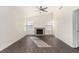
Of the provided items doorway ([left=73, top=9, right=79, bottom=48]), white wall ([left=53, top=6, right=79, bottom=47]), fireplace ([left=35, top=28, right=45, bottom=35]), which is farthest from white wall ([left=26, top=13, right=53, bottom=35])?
doorway ([left=73, top=9, right=79, bottom=48])

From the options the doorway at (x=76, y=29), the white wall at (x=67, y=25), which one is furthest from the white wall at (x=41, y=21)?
the doorway at (x=76, y=29)

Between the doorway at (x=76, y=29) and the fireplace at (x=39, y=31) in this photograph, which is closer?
the doorway at (x=76, y=29)

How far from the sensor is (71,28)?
5.43 meters

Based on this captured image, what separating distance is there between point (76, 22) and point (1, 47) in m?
3.68

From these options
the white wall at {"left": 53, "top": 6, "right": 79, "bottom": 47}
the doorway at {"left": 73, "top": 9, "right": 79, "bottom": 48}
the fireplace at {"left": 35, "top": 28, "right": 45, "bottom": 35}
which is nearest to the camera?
the doorway at {"left": 73, "top": 9, "right": 79, "bottom": 48}

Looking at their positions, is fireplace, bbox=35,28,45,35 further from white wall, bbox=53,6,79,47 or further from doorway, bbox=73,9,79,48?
doorway, bbox=73,9,79,48

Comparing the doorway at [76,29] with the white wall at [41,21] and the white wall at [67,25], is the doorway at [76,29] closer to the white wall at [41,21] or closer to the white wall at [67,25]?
the white wall at [67,25]

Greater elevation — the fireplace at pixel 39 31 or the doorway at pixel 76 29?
the doorway at pixel 76 29

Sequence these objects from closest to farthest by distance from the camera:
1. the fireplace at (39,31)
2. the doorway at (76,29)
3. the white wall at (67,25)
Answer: the doorway at (76,29)
the white wall at (67,25)
the fireplace at (39,31)

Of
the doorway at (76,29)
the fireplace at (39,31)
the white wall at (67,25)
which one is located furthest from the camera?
the fireplace at (39,31)
